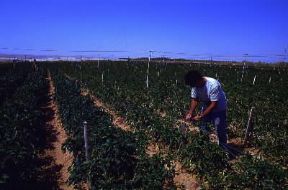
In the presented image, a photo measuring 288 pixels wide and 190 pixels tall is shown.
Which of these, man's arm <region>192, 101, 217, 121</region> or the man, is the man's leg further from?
man's arm <region>192, 101, 217, 121</region>

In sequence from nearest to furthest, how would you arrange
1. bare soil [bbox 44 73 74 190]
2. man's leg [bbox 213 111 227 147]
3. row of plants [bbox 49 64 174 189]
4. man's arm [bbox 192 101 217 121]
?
row of plants [bbox 49 64 174 189], man's arm [bbox 192 101 217 121], man's leg [bbox 213 111 227 147], bare soil [bbox 44 73 74 190]

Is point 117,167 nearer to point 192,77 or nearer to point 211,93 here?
point 192,77

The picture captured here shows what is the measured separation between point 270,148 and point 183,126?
1.89m

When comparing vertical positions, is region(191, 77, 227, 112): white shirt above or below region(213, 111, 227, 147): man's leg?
above

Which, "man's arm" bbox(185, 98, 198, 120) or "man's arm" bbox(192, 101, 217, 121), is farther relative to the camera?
"man's arm" bbox(185, 98, 198, 120)

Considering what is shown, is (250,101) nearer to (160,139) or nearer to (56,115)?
(160,139)

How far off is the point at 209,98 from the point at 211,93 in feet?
0.46

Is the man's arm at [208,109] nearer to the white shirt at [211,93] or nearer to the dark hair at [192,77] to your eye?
the white shirt at [211,93]

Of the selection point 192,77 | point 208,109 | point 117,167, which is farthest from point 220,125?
point 117,167

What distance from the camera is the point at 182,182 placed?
22.0 ft

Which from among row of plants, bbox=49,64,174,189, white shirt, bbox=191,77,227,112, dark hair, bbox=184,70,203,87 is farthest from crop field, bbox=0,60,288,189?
dark hair, bbox=184,70,203,87

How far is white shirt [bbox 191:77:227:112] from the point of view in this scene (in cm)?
686

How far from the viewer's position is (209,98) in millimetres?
6973

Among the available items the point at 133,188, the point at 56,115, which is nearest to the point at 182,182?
the point at 133,188
